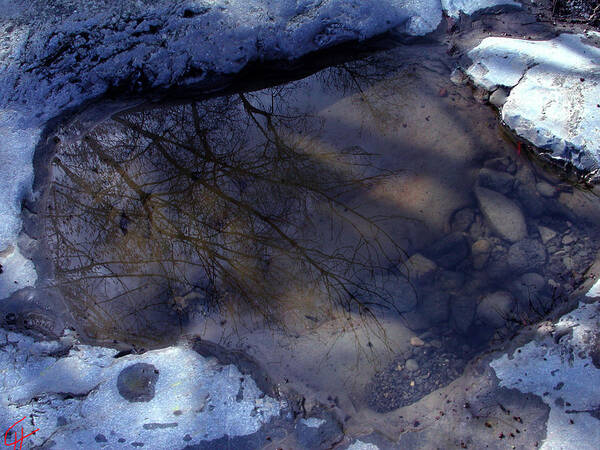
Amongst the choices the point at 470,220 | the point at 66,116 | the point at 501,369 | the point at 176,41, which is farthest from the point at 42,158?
the point at 501,369

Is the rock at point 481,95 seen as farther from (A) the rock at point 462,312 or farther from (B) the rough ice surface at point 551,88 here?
(A) the rock at point 462,312

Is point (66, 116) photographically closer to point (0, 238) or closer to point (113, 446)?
point (0, 238)

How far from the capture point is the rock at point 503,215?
2.37 m

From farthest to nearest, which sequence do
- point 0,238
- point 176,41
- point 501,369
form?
point 176,41
point 0,238
point 501,369

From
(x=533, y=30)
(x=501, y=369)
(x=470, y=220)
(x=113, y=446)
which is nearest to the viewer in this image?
(x=113, y=446)

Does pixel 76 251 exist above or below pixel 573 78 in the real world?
below

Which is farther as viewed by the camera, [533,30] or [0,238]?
[533,30]

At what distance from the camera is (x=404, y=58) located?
9.16ft

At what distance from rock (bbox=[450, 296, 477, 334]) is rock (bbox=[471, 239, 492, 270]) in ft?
0.67

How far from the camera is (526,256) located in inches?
91.3

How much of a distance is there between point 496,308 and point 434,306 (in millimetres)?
306

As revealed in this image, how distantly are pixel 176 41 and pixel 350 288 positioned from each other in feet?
5.90

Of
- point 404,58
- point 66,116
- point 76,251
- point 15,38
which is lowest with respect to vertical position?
point 76,251

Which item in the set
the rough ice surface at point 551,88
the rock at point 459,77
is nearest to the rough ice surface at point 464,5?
the rough ice surface at point 551,88
